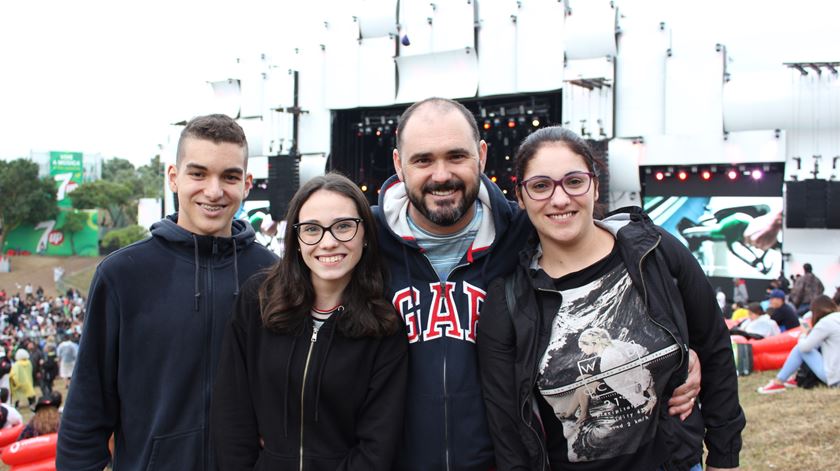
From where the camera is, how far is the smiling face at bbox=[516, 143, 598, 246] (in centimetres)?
212

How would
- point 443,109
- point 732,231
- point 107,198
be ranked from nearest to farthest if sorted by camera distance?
point 443,109 → point 732,231 → point 107,198

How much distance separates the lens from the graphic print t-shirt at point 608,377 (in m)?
2.05

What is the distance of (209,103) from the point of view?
61.2ft

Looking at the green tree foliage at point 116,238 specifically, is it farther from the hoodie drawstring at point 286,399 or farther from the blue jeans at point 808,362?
the hoodie drawstring at point 286,399

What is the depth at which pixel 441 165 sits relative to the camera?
88.0 inches

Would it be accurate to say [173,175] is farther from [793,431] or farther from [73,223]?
[73,223]

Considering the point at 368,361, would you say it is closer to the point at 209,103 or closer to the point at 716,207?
the point at 716,207

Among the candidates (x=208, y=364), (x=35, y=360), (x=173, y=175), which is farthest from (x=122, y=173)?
(x=208, y=364)

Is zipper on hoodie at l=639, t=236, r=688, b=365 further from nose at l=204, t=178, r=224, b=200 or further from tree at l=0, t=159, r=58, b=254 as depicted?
tree at l=0, t=159, r=58, b=254

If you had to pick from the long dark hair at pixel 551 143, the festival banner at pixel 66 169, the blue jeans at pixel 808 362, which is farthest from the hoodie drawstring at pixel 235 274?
the festival banner at pixel 66 169

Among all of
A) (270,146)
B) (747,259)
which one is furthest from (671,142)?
(270,146)

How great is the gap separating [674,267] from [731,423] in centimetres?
58

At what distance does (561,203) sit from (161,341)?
4.68 ft

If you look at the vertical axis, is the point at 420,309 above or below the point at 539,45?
below
